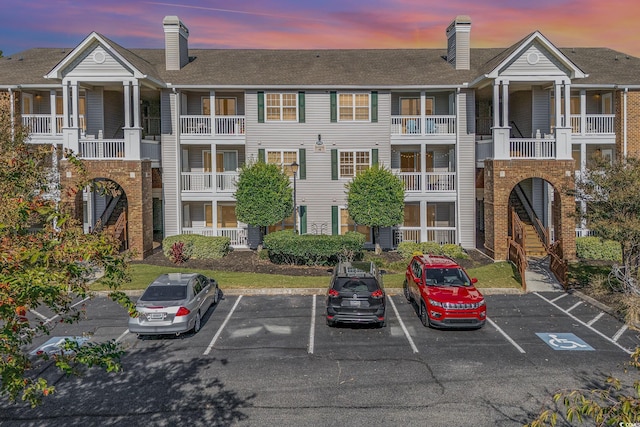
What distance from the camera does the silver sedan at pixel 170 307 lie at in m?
13.9

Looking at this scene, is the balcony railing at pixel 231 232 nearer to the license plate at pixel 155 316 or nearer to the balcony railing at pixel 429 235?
the balcony railing at pixel 429 235

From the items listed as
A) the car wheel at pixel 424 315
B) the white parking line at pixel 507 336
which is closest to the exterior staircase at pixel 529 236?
the white parking line at pixel 507 336

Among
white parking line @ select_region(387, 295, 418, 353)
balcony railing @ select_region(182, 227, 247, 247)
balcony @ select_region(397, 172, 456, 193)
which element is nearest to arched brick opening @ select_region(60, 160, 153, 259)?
balcony railing @ select_region(182, 227, 247, 247)

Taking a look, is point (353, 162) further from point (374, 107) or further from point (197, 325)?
point (197, 325)

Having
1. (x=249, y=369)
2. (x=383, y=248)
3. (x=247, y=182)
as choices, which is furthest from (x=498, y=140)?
(x=249, y=369)

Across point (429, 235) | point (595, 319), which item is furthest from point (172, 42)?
point (595, 319)

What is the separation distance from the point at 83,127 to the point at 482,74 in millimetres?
21201

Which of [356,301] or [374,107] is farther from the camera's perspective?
[374,107]

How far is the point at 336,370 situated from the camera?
1216cm

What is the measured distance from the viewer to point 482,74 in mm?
26703

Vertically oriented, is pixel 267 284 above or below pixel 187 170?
below

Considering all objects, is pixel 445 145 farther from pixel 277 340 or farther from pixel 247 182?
pixel 277 340

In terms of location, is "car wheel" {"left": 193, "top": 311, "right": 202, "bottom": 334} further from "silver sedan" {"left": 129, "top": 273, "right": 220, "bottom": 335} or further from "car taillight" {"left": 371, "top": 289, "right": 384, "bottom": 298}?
"car taillight" {"left": 371, "top": 289, "right": 384, "bottom": 298}

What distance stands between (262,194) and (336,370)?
14.3 meters
